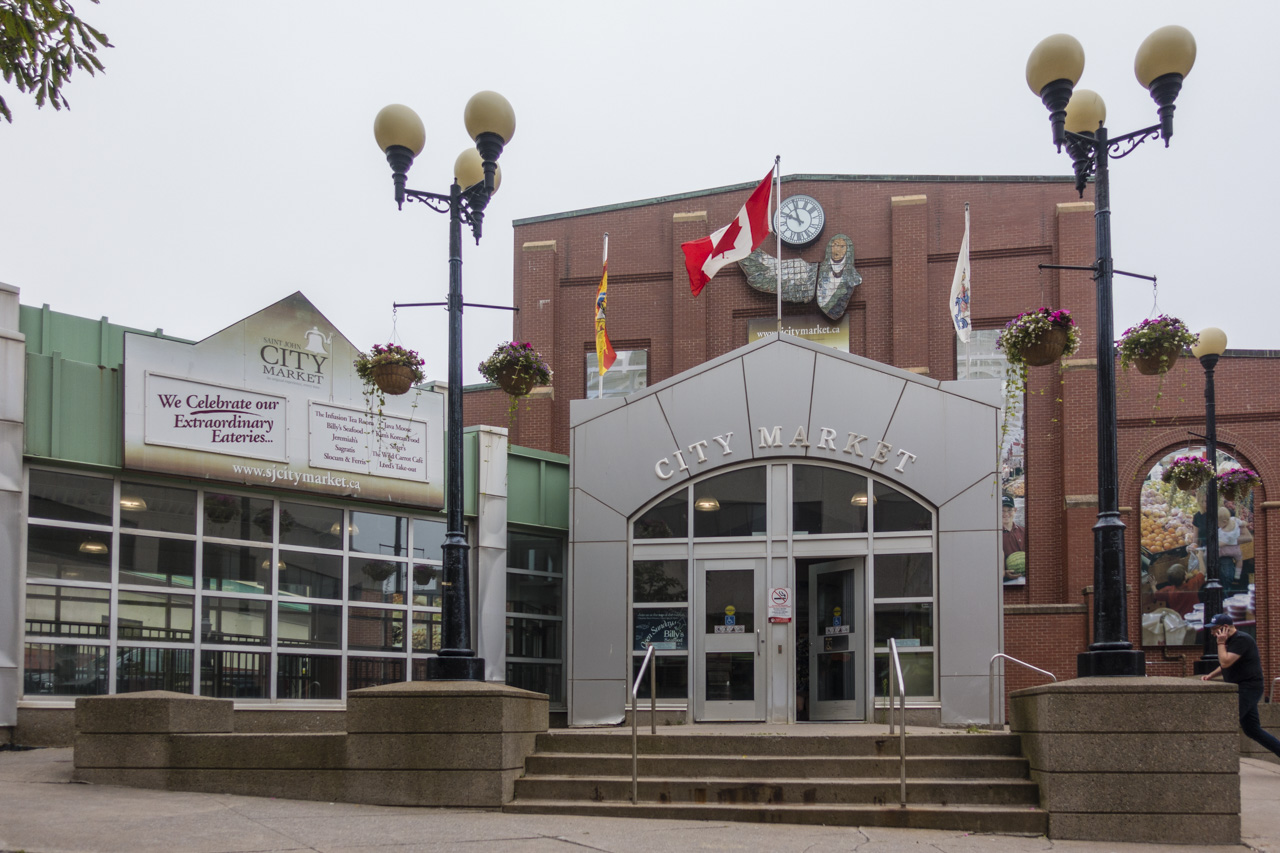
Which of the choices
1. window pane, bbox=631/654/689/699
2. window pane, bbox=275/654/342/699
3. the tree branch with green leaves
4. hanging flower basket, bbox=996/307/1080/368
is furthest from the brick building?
the tree branch with green leaves

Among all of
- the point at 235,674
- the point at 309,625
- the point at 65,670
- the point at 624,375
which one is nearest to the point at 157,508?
the point at 65,670

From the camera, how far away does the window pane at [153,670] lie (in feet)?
49.0

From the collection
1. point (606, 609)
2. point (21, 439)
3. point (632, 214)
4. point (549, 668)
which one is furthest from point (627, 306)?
point (21, 439)

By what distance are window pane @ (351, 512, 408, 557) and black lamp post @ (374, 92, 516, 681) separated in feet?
21.4

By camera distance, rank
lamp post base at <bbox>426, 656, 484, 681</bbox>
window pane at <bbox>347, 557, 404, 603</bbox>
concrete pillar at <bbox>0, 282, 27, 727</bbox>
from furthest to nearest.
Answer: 1. window pane at <bbox>347, 557, 404, 603</bbox>
2. concrete pillar at <bbox>0, 282, 27, 727</bbox>
3. lamp post base at <bbox>426, 656, 484, 681</bbox>

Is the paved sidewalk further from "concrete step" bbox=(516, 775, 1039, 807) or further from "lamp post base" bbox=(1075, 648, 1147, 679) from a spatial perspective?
"lamp post base" bbox=(1075, 648, 1147, 679)

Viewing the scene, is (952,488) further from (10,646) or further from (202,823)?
(10,646)

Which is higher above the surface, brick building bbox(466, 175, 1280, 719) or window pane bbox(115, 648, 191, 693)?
brick building bbox(466, 175, 1280, 719)

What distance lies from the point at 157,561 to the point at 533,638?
6.95 m

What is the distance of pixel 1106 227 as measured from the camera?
10016 millimetres

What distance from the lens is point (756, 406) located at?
1744 centimetres

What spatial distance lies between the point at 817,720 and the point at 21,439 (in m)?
11.0

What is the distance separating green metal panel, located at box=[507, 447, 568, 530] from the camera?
65.5 feet

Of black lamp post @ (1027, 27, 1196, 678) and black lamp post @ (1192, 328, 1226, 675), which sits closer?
black lamp post @ (1027, 27, 1196, 678)
